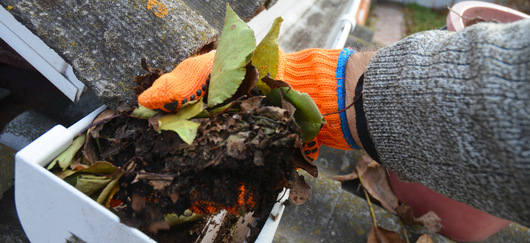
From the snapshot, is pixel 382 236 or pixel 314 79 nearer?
pixel 314 79

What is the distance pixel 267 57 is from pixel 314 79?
0.65 ft

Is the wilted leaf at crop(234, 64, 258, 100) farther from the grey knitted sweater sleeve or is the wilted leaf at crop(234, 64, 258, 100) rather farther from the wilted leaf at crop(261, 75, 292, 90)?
the grey knitted sweater sleeve

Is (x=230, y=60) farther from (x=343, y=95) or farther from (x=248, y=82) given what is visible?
(x=343, y=95)

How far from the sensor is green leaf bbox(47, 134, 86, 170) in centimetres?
83

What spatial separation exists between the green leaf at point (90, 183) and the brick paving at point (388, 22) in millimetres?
3761

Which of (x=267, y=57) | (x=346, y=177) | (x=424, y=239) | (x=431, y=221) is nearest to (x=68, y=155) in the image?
(x=267, y=57)

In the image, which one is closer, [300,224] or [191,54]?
[191,54]

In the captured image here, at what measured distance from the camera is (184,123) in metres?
0.83

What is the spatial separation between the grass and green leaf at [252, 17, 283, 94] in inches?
163

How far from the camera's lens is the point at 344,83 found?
1.08 metres

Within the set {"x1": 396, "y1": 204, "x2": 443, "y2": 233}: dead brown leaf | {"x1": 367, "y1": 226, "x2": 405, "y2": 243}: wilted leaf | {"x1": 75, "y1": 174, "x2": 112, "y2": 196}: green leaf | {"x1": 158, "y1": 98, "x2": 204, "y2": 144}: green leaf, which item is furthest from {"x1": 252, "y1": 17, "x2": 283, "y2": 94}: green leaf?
{"x1": 396, "y1": 204, "x2": 443, "y2": 233}: dead brown leaf

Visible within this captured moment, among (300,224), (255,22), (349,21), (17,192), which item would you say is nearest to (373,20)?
(349,21)

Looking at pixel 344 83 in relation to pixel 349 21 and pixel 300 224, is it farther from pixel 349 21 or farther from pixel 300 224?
pixel 349 21

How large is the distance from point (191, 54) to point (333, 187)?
977 millimetres
